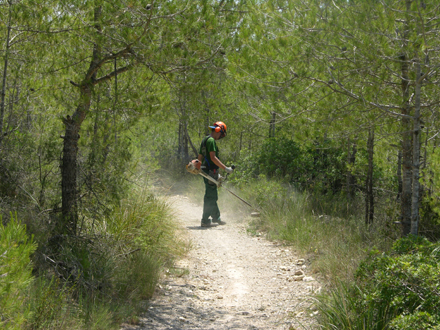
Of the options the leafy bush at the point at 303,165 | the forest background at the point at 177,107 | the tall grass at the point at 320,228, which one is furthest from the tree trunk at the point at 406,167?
the leafy bush at the point at 303,165

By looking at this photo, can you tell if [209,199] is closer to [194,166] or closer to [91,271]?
[194,166]

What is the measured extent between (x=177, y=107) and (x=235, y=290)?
2.72 m

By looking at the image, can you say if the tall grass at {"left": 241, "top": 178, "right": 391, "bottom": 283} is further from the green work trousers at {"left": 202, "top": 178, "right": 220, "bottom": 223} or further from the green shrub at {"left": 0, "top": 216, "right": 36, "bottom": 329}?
the green shrub at {"left": 0, "top": 216, "right": 36, "bottom": 329}

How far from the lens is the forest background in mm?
3746

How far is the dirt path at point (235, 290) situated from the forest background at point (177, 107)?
0.29m

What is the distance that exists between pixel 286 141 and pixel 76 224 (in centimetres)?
670

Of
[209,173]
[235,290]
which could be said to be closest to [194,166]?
[209,173]

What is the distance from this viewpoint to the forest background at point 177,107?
147 inches

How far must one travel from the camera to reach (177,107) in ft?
19.5

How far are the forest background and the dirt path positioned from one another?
0.29 meters

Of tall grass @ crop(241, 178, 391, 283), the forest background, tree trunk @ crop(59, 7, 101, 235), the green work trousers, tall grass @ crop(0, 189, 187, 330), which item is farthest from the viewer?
the green work trousers

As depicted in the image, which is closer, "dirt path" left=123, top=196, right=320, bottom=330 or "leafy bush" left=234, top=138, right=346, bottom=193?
"dirt path" left=123, top=196, right=320, bottom=330

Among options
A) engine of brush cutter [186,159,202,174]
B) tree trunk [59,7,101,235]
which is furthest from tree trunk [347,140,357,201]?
tree trunk [59,7,101,235]

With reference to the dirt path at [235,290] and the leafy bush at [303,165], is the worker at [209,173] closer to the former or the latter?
the dirt path at [235,290]
